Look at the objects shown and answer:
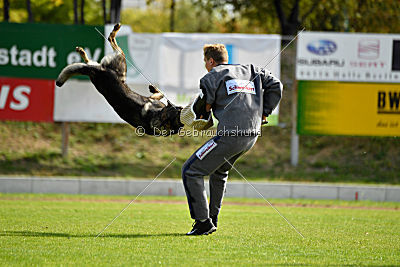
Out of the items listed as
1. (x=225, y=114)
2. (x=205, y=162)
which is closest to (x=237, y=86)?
(x=225, y=114)

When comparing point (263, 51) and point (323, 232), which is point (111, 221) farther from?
point (263, 51)

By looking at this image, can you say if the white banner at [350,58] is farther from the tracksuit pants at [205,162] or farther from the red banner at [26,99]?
the tracksuit pants at [205,162]

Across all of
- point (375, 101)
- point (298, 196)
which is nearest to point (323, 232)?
point (298, 196)

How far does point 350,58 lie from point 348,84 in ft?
2.20

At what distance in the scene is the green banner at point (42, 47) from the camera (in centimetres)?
1584

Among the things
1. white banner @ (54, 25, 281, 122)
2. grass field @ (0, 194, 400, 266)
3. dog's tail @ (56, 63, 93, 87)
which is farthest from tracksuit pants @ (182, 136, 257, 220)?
white banner @ (54, 25, 281, 122)

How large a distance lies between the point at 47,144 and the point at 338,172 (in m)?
8.04

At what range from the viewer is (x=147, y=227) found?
8391 mm

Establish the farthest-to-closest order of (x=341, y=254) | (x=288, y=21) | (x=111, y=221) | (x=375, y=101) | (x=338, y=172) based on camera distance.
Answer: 1. (x=288, y=21)
2. (x=338, y=172)
3. (x=375, y=101)
4. (x=111, y=221)
5. (x=341, y=254)

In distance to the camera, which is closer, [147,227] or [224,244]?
[224,244]

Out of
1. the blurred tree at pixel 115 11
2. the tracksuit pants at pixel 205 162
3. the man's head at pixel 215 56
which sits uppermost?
the blurred tree at pixel 115 11

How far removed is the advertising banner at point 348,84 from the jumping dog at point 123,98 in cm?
860

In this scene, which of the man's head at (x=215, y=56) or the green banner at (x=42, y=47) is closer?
the man's head at (x=215, y=56)

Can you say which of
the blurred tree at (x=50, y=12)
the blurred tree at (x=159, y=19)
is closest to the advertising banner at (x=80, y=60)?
the blurred tree at (x=50, y=12)
